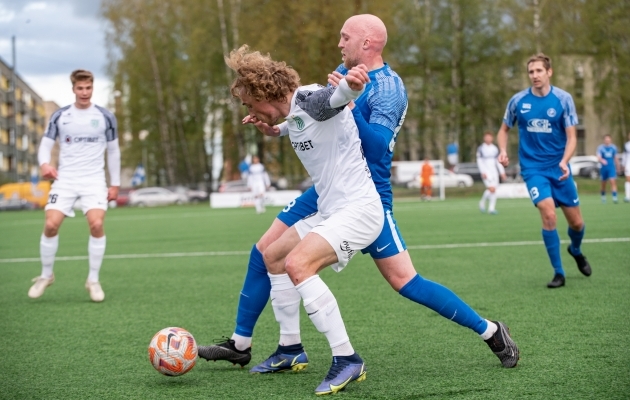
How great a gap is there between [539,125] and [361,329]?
342cm

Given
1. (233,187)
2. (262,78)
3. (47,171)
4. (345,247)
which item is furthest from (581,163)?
(262,78)

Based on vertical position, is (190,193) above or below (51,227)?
below

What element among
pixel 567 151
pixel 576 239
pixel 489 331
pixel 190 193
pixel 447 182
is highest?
pixel 567 151

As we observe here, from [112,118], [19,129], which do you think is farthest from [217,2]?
[19,129]

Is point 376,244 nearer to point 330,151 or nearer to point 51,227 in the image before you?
point 330,151

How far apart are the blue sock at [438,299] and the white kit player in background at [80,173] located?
4.52 meters

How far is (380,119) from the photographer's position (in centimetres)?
438

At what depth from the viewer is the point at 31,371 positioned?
16.3 feet

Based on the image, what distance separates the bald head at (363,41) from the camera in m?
4.64

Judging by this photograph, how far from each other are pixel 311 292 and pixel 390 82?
1254 mm

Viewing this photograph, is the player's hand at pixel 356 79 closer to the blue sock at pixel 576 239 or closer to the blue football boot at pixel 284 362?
the blue football boot at pixel 284 362

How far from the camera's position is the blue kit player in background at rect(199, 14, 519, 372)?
14.6 feet

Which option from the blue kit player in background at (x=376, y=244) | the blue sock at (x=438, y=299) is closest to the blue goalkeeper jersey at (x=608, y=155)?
the blue kit player in background at (x=376, y=244)

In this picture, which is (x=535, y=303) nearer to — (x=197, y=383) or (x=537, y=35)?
(x=197, y=383)
